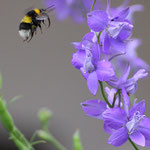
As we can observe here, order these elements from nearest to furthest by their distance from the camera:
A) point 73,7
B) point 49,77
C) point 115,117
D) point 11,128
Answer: point 115,117 → point 11,128 → point 73,7 → point 49,77

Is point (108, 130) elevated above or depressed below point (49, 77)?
above

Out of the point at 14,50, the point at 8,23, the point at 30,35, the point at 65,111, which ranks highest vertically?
the point at 30,35

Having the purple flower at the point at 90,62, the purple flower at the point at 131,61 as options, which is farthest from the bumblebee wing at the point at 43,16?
the purple flower at the point at 90,62

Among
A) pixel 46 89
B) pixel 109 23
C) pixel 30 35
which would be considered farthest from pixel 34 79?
pixel 109 23

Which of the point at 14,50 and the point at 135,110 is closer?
the point at 135,110

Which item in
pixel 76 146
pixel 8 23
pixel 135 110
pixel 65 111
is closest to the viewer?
pixel 135 110

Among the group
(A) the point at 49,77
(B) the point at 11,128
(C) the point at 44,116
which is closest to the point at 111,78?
(B) the point at 11,128

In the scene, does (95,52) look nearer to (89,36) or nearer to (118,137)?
(89,36)

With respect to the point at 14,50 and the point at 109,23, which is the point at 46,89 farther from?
the point at 109,23
